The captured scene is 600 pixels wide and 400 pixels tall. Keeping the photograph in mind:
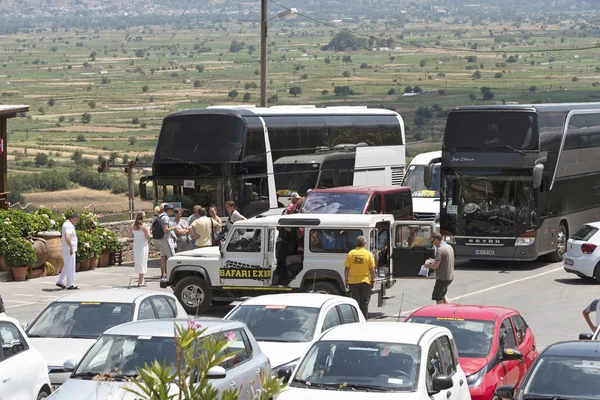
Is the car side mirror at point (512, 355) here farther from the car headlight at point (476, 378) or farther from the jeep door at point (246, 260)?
the jeep door at point (246, 260)

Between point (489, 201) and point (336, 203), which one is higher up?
point (336, 203)

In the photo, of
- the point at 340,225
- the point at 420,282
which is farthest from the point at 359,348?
the point at 420,282

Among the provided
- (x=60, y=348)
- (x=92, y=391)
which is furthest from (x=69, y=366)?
(x=60, y=348)

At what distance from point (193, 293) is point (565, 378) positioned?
1191cm

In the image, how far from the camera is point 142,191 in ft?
108

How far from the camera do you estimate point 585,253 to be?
28.1 metres

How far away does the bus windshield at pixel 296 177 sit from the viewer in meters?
33.8

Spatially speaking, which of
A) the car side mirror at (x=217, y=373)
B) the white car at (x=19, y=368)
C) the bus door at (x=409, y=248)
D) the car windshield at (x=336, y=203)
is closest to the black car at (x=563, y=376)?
the car side mirror at (x=217, y=373)

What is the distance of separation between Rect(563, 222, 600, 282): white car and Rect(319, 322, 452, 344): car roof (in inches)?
621

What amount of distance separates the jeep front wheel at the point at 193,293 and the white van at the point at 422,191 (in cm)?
1360

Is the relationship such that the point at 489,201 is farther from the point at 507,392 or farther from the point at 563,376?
the point at 563,376

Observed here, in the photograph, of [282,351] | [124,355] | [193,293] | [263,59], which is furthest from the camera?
[263,59]

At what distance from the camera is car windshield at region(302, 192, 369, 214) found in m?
28.0

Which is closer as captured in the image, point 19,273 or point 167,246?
point 19,273
